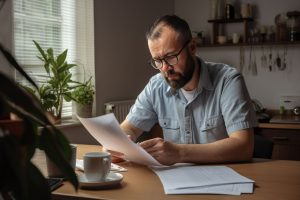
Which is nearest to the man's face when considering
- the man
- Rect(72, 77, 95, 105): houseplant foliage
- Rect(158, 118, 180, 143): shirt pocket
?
the man

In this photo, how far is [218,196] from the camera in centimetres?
110

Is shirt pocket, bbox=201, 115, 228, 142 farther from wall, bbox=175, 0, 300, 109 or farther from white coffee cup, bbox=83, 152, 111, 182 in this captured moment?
wall, bbox=175, 0, 300, 109

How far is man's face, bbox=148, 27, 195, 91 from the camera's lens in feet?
5.95

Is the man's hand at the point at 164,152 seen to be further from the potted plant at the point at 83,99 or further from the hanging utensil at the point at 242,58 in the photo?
the hanging utensil at the point at 242,58

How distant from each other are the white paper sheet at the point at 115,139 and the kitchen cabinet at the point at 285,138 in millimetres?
2207

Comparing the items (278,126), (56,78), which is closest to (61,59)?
(56,78)

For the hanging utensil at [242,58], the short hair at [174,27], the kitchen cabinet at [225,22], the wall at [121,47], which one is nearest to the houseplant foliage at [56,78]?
the wall at [121,47]

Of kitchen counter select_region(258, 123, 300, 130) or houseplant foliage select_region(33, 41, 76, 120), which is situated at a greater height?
houseplant foliage select_region(33, 41, 76, 120)

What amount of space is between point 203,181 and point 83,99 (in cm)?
185

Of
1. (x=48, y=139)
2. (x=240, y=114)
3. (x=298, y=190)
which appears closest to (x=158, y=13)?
(x=240, y=114)

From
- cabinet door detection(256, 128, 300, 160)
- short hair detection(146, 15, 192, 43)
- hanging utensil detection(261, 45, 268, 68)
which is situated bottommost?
cabinet door detection(256, 128, 300, 160)

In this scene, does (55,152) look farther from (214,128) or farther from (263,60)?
(263,60)

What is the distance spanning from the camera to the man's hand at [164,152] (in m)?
1.45

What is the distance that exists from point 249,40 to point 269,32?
20 centimetres
